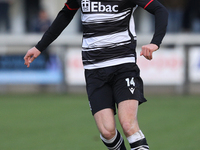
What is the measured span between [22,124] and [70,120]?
3.13ft

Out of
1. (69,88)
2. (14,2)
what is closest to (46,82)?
(69,88)

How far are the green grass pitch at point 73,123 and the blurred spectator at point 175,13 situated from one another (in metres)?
6.85

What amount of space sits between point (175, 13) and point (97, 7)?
46.9ft

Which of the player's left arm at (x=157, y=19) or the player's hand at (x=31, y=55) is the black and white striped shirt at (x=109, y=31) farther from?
the player's hand at (x=31, y=55)

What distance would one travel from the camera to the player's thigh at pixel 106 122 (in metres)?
4.62

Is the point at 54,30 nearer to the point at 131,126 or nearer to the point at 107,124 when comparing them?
the point at 107,124

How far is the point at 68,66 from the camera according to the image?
41.7 feet

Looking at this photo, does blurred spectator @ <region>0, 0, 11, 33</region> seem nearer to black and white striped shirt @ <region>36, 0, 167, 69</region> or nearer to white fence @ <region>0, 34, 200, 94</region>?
white fence @ <region>0, 34, 200, 94</region>

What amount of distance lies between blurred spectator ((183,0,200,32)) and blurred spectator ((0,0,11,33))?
8430mm

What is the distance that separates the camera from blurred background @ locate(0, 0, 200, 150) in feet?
23.2

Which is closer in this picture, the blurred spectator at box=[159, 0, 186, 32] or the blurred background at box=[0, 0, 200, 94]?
the blurred background at box=[0, 0, 200, 94]

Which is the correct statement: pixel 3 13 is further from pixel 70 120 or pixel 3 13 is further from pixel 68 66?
pixel 70 120

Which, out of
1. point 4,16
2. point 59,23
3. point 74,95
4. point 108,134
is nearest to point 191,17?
point 74,95

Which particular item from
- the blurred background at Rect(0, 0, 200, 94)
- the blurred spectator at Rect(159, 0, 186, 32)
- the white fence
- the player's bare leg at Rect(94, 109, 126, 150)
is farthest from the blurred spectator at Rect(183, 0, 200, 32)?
the player's bare leg at Rect(94, 109, 126, 150)
